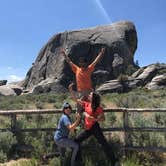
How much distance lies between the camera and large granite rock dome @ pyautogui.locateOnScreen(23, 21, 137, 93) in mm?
59562

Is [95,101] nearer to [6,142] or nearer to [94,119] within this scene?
[94,119]

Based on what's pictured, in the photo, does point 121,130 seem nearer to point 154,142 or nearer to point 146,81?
point 154,142

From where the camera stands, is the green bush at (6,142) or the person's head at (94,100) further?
the green bush at (6,142)

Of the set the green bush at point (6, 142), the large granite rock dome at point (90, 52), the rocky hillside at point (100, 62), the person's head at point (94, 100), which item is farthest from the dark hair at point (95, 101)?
the large granite rock dome at point (90, 52)

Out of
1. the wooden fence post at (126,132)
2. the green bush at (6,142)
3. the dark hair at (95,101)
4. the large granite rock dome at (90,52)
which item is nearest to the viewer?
the dark hair at (95,101)

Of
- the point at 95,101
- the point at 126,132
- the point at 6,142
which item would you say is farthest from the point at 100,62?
the point at 95,101

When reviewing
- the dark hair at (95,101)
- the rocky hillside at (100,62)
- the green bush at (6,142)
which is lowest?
the green bush at (6,142)

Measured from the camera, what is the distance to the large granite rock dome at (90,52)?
59.6 meters

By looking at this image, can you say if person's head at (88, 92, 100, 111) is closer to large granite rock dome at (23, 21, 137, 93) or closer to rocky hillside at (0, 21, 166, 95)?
rocky hillside at (0, 21, 166, 95)

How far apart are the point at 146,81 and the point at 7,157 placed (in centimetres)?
4120

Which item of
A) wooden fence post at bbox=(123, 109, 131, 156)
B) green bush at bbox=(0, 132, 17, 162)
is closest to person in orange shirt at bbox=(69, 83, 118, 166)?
wooden fence post at bbox=(123, 109, 131, 156)

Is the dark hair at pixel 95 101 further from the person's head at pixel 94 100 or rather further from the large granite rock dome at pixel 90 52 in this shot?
the large granite rock dome at pixel 90 52

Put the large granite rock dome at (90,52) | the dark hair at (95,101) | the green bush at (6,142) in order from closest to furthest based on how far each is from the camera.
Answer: the dark hair at (95,101) < the green bush at (6,142) < the large granite rock dome at (90,52)

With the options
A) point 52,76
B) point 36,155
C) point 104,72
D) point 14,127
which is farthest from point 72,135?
point 52,76
